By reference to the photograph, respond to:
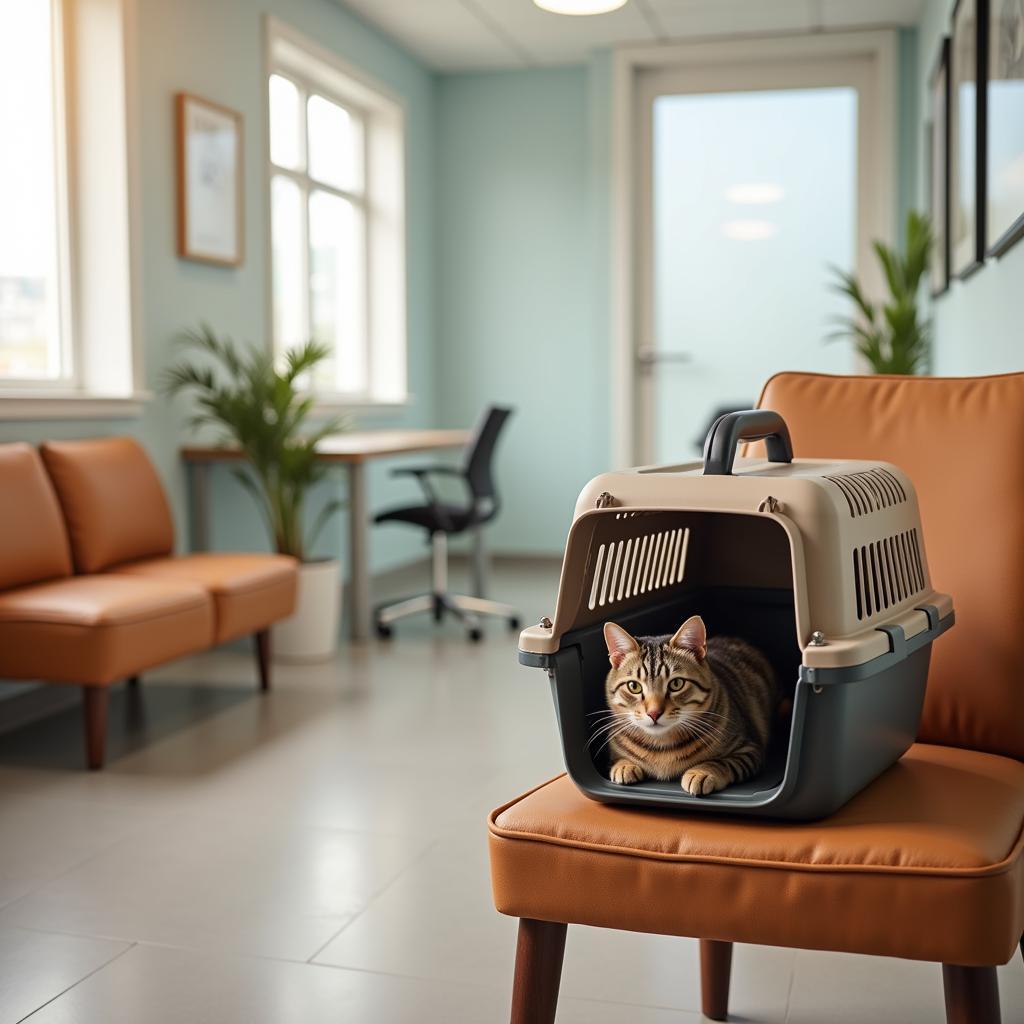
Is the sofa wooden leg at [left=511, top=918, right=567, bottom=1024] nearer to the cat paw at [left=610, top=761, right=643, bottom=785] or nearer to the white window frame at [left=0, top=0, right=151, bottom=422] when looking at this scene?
the cat paw at [left=610, top=761, right=643, bottom=785]

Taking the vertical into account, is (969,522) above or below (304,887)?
above

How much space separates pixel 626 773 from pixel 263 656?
2.85 meters

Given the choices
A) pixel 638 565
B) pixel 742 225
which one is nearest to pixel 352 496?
pixel 742 225

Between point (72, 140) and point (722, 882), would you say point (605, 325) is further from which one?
point (722, 882)

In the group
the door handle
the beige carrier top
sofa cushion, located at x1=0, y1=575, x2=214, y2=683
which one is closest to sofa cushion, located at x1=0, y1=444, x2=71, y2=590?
sofa cushion, located at x1=0, y1=575, x2=214, y2=683

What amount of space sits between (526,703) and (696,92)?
413 cm

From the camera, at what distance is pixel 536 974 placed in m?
Answer: 1.38

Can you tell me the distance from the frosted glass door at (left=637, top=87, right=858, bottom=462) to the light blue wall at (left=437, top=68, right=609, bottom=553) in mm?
381

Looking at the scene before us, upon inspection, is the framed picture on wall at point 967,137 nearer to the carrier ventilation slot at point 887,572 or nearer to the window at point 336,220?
the carrier ventilation slot at point 887,572

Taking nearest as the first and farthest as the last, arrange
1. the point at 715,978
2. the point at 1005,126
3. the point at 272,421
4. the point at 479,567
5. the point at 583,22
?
the point at 715,978 → the point at 1005,126 → the point at 272,421 → the point at 479,567 → the point at 583,22

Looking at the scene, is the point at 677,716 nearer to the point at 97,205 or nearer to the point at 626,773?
the point at 626,773

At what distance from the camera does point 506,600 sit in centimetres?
586

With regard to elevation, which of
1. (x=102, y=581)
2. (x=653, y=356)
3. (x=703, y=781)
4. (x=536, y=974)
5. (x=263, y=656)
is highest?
(x=653, y=356)

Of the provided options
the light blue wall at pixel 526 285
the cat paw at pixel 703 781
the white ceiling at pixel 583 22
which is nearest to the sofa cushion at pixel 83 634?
the cat paw at pixel 703 781
